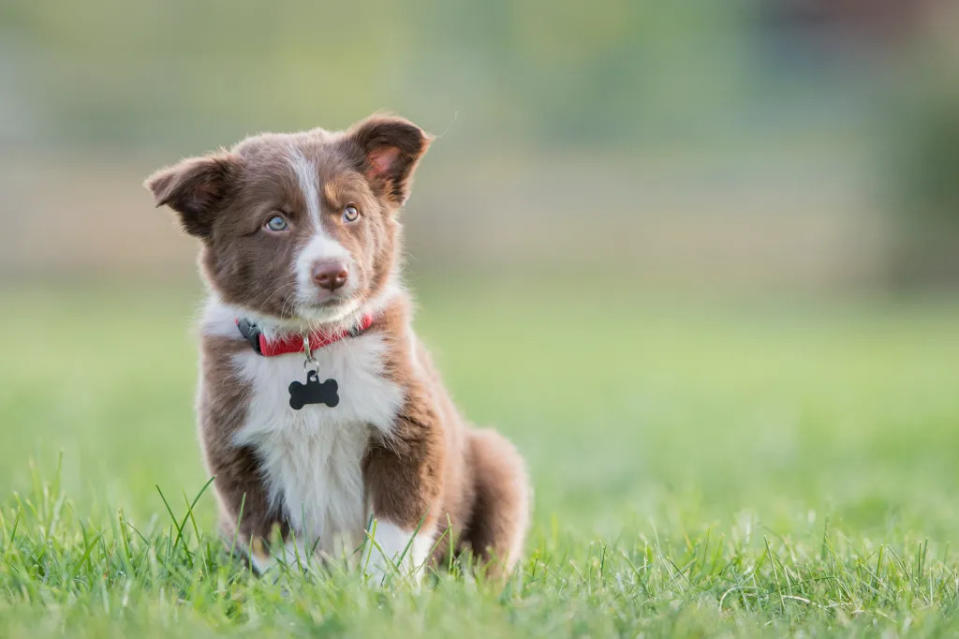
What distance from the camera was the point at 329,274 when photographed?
3.74m

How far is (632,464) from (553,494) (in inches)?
42.5

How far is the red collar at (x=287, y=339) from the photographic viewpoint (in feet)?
13.0

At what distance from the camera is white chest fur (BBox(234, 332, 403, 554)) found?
3.86m

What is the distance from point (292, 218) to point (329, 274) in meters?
0.29

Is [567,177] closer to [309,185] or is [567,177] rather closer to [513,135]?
[513,135]

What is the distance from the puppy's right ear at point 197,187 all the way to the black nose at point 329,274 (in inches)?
19.9

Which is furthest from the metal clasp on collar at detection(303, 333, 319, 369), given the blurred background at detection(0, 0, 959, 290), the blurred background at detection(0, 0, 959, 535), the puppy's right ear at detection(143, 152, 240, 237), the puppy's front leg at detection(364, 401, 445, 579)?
the blurred background at detection(0, 0, 959, 290)

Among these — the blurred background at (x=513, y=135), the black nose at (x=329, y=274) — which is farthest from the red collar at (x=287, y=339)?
the blurred background at (x=513, y=135)

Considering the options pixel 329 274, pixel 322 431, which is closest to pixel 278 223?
pixel 329 274

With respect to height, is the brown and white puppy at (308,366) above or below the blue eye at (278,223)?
below

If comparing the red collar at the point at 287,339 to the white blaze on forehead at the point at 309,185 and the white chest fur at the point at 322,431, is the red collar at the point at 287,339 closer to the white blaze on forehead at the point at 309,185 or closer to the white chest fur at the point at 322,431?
the white chest fur at the point at 322,431

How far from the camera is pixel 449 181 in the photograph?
1027 inches

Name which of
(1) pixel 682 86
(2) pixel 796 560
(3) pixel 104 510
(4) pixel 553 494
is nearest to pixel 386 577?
(2) pixel 796 560

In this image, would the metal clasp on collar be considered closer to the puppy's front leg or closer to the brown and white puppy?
the brown and white puppy
